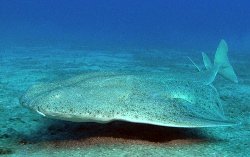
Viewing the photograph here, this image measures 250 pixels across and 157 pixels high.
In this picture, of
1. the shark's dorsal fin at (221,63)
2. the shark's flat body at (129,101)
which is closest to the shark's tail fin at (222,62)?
the shark's dorsal fin at (221,63)

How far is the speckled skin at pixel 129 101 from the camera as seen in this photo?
3.54 metres

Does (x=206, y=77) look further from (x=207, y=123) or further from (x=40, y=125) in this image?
(x=40, y=125)

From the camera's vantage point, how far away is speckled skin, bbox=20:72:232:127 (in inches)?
139

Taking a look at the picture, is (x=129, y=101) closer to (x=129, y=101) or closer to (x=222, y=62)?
(x=129, y=101)

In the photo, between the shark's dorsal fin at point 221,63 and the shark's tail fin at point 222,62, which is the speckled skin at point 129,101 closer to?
the shark's dorsal fin at point 221,63

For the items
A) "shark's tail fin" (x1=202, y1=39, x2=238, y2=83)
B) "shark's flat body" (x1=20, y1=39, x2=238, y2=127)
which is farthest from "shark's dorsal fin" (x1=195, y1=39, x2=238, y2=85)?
"shark's flat body" (x1=20, y1=39, x2=238, y2=127)

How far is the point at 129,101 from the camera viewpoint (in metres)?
3.75

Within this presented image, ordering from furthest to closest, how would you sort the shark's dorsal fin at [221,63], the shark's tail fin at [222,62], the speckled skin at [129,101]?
1. the shark's tail fin at [222,62]
2. the shark's dorsal fin at [221,63]
3. the speckled skin at [129,101]

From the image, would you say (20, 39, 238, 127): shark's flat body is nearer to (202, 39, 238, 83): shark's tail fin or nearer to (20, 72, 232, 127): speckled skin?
(20, 72, 232, 127): speckled skin

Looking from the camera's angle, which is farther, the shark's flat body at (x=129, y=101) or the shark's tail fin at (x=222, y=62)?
the shark's tail fin at (x=222, y=62)

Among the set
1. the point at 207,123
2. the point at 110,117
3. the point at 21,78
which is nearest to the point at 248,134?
the point at 207,123

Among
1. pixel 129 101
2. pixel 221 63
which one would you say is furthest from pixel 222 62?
pixel 129 101

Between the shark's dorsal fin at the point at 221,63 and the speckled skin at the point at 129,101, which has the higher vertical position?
the shark's dorsal fin at the point at 221,63

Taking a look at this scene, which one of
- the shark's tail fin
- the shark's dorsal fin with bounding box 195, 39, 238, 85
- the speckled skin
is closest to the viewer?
the speckled skin
